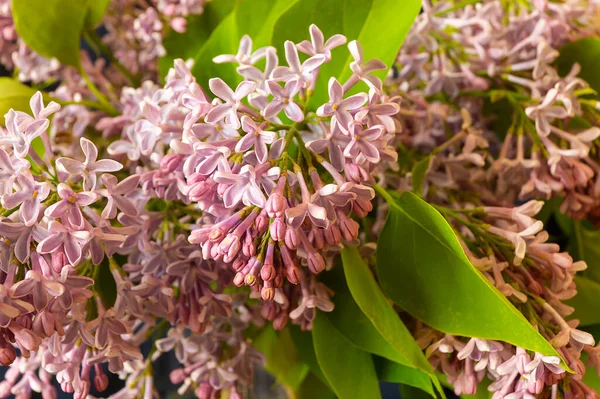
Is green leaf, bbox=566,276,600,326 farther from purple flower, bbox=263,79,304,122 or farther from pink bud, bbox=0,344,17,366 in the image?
pink bud, bbox=0,344,17,366

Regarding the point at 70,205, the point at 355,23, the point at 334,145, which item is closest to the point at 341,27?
the point at 355,23

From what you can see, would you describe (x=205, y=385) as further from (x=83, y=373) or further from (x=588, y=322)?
(x=588, y=322)

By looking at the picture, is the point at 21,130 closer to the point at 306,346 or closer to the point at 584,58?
the point at 306,346

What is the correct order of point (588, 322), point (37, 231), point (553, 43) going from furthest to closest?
point (553, 43) → point (588, 322) → point (37, 231)

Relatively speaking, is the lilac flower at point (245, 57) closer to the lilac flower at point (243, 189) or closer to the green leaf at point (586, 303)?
the lilac flower at point (243, 189)

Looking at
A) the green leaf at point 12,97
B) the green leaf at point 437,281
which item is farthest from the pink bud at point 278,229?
the green leaf at point 12,97

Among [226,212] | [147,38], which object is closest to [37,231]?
[226,212]
